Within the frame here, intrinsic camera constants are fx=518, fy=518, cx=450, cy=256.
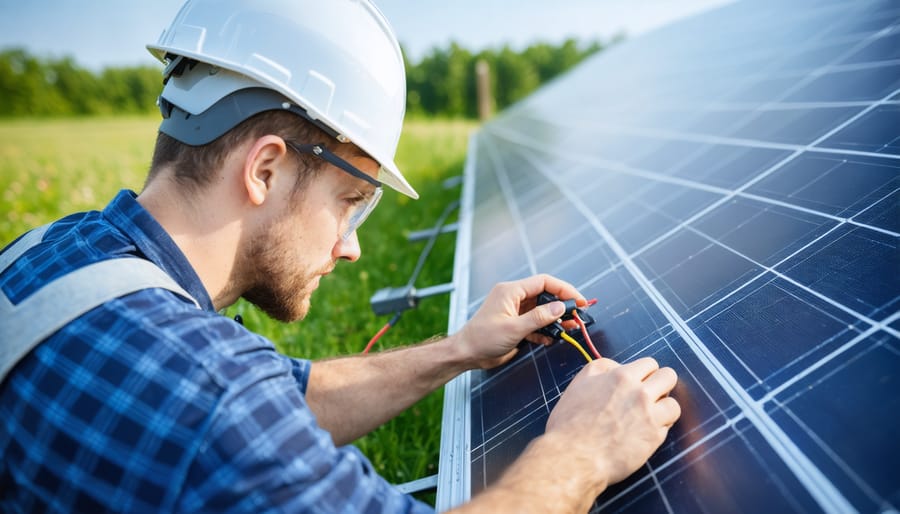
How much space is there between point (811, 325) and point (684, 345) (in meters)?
0.36

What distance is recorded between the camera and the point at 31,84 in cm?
5822

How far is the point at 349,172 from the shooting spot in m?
2.08

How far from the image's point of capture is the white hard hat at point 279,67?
192 cm

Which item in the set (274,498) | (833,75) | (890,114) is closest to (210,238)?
(274,498)

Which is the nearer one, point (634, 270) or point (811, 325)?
point (811, 325)

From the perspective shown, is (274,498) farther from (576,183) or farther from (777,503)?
(576,183)

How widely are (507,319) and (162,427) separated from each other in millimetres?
1275

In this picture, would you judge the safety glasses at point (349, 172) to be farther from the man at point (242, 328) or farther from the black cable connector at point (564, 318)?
the black cable connector at point (564, 318)

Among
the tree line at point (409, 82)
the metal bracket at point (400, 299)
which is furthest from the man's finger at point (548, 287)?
the tree line at point (409, 82)

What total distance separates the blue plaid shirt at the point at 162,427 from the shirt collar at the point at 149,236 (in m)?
0.31

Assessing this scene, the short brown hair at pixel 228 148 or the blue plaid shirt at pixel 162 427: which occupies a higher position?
the short brown hair at pixel 228 148

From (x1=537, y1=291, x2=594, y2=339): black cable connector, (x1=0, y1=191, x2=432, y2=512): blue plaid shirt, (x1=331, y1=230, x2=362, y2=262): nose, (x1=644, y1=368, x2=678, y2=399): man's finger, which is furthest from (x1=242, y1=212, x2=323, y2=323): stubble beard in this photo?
(x1=644, y1=368, x2=678, y2=399): man's finger

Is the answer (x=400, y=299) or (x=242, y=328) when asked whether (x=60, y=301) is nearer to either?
(x=242, y=328)

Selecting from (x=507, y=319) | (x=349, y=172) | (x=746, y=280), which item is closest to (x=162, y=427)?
(x=349, y=172)
